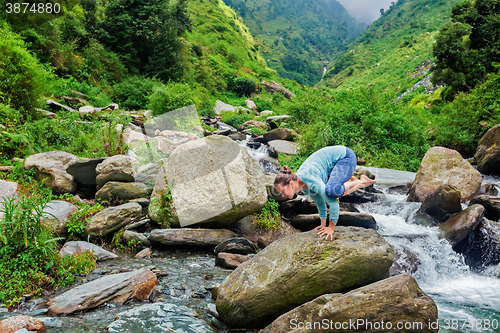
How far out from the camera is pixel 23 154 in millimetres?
9430

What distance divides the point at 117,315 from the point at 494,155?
1555cm

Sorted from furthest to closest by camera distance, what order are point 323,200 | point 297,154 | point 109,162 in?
point 297,154 → point 109,162 → point 323,200

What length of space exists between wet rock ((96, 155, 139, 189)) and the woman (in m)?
5.89

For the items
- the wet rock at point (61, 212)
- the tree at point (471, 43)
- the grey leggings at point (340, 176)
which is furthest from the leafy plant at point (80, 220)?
the tree at point (471, 43)

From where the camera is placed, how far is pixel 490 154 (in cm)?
1284

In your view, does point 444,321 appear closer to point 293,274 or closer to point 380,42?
point 293,274

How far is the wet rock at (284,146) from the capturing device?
50.8ft

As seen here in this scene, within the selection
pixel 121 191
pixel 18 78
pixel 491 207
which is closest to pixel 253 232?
pixel 121 191

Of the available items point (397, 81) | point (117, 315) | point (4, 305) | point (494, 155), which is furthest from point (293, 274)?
point (397, 81)

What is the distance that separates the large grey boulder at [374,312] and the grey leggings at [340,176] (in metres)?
1.37

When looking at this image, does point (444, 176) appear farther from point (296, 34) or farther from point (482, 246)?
point (296, 34)

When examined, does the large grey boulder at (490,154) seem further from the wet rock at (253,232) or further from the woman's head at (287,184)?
the woman's head at (287,184)

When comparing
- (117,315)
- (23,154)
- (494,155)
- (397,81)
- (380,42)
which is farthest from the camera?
(380,42)

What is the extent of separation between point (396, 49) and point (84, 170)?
279 feet
